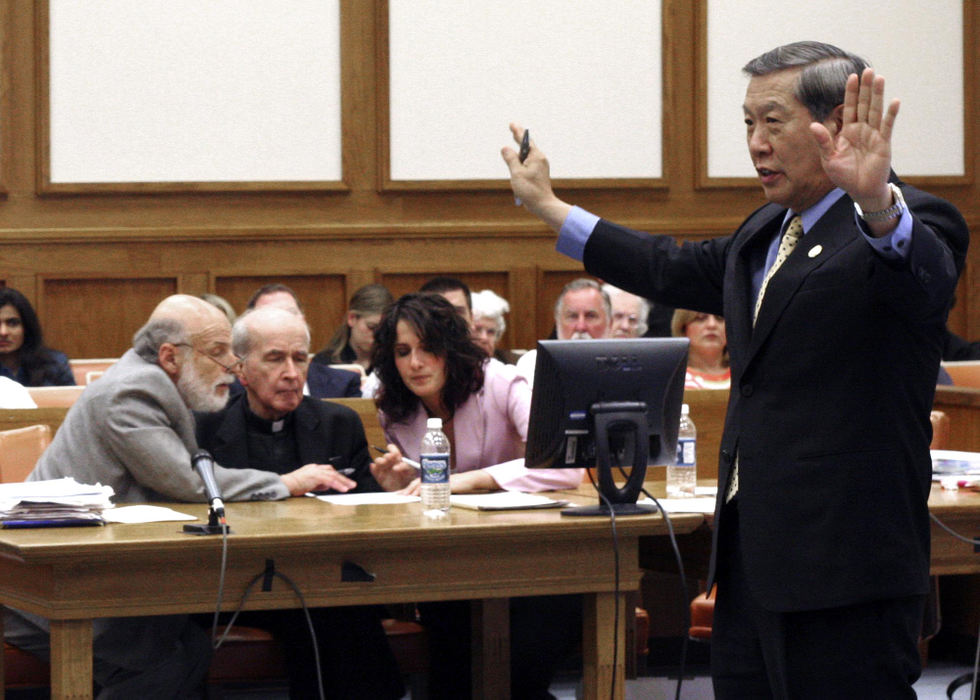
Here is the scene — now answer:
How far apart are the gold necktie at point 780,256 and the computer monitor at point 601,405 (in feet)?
3.04

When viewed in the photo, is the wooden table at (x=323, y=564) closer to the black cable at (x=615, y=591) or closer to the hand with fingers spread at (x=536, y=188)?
the black cable at (x=615, y=591)

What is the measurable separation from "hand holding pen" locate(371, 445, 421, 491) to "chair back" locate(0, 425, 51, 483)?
98 centimetres

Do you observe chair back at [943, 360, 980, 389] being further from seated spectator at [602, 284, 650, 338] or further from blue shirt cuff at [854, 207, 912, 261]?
blue shirt cuff at [854, 207, 912, 261]

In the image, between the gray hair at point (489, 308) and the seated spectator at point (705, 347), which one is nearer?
the seated spectator at point (705, 347)

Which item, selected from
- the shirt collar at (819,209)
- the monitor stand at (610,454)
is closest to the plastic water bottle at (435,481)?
the monitor stand at (610,454)

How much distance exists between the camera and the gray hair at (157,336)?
3.81 metres

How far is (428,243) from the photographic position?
8.22 m

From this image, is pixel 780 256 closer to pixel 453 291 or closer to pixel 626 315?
pixel 453 291

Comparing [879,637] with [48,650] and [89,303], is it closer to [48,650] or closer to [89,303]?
[48,650]

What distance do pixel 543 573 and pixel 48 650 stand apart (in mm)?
1223

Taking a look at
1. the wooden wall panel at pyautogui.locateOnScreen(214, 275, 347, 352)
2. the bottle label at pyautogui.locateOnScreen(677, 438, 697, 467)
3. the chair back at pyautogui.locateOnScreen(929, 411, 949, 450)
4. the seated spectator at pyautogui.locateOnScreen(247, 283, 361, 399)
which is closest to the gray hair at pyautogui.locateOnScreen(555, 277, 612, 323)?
the seated spectator at pyautogui.locateOnScreen(247, 283, 361, 399)

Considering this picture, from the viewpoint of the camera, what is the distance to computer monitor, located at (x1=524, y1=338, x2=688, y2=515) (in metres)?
3.32

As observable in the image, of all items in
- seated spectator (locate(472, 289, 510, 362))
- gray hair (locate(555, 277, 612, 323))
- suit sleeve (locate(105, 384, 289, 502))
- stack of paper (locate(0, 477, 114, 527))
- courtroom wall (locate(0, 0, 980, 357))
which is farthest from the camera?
courtroom wall (locate(0, 0, 980, 357))

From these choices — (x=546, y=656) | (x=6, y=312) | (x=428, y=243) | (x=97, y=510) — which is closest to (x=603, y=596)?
(x=546, y=656)
